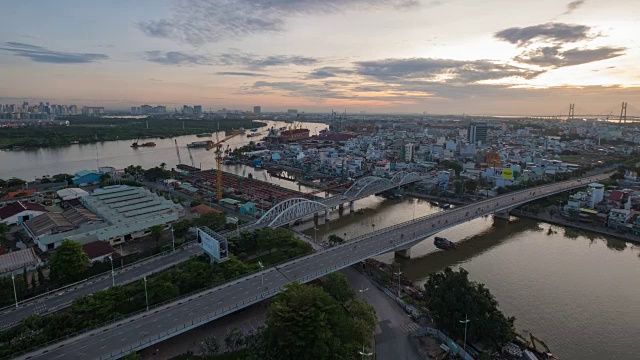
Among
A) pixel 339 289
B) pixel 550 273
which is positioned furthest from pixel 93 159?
pixel 550 273

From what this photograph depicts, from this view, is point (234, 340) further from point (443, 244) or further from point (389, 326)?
point (443, 244)

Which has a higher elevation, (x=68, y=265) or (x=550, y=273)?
(x=68, y=265)

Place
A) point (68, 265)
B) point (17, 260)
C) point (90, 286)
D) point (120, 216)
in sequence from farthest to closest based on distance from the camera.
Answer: point (120, 216) → point (17, 260) → point (68, 265) → point (90, 286)

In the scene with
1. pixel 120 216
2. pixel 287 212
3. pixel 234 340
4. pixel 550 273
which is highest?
pixel 287 212

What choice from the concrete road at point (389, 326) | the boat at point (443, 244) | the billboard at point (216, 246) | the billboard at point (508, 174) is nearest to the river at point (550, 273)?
the boat at point (443, 244)

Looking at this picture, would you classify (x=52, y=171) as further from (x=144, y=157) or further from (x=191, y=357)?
(x=191, y=357)

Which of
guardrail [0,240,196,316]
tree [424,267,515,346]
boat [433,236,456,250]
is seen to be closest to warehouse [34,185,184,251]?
guardrail [0,240,196,316]
